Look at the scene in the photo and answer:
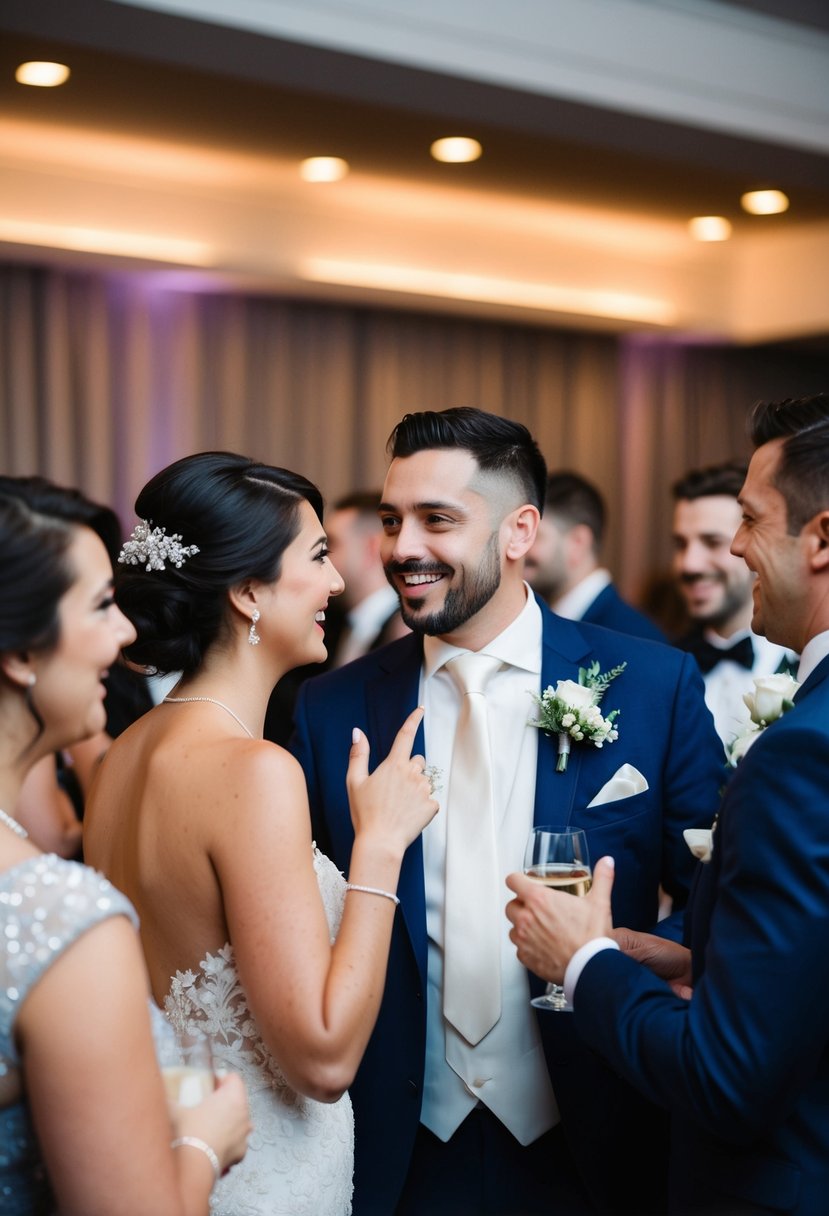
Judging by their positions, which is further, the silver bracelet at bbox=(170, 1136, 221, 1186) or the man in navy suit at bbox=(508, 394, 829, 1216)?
the man in navy suit at bbox=(508, 394, 829, 1216)

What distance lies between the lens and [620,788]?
103 inches

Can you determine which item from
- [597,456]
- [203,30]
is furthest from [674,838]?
[597,456]

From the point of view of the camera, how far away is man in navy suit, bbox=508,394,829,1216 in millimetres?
1729

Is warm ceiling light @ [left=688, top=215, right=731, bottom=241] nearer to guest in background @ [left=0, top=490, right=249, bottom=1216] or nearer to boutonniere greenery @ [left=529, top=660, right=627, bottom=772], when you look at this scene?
boutonniere greenery @ [left=529, top=660, right=627, bottom=772]

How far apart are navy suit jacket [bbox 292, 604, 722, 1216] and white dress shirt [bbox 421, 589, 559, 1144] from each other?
39 mm

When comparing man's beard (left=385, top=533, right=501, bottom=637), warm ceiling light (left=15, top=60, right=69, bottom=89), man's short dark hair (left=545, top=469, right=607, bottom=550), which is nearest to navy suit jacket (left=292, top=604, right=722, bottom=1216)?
man's beard (left=385, top=533, right=501, bottom=637)

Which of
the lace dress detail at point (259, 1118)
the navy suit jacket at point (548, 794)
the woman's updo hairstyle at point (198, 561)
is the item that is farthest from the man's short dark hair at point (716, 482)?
the lace dress detail at point (259, 1118)

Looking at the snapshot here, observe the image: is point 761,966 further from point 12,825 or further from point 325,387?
point 325,387

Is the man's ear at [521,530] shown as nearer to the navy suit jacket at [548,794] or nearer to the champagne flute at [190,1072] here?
the navy suit jacket at [548,794]

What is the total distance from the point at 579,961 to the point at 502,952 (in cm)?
57

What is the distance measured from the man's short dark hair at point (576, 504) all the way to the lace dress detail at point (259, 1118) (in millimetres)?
4301

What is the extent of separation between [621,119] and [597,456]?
321 cm

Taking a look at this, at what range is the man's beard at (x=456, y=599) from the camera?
2768mm

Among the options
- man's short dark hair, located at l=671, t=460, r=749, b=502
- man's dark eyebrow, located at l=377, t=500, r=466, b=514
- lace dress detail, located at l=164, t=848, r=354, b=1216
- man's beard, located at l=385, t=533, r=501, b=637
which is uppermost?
man's short dark hair, located at l=671, t=460, r=749, b=502
